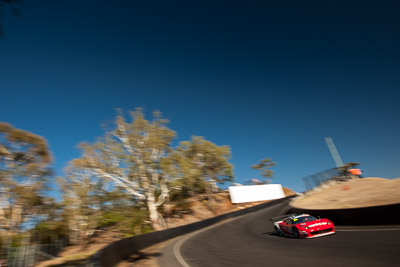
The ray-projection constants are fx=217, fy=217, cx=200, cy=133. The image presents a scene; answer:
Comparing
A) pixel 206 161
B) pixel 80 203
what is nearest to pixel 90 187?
pixel 80 203

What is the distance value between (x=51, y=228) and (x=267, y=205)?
3253cm

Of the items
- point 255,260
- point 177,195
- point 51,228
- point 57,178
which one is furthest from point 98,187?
point 255,260

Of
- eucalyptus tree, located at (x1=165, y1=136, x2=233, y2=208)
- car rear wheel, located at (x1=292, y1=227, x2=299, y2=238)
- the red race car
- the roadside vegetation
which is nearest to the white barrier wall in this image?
eucalyptus tree, located at (x1=165, y1=136, x2=233, y2=208)

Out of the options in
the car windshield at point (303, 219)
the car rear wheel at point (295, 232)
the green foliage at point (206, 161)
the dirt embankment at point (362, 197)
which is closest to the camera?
the car rear wheel at point (295, 232)

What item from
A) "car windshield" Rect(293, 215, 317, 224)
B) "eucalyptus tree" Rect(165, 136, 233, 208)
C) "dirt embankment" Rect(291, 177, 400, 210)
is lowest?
"car windshield" Rect(293, 215, 317, 224)

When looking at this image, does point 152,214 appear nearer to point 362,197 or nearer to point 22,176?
point 22,176

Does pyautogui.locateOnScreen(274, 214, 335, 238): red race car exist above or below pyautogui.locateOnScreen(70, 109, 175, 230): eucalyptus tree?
below

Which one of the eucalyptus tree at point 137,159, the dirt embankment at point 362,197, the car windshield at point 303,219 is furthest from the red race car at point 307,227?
the eucalyptus tree at point 137,159

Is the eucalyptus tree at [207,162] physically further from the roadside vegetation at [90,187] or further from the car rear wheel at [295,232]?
the car rear wheel at [295,232]

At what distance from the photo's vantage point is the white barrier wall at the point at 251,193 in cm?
4434

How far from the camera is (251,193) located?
149 ft

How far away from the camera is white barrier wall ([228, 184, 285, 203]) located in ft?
145

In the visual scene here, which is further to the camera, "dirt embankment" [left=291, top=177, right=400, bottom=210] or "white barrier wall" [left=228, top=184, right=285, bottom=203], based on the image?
"white barrier wall" [left=228, top=184, right=285, bottom=203]

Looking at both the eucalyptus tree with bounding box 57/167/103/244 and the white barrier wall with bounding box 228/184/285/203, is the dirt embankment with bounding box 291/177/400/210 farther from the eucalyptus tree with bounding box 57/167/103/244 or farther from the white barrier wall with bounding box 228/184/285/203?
the eucalyptus tree with bounding box 57/167/103/244
